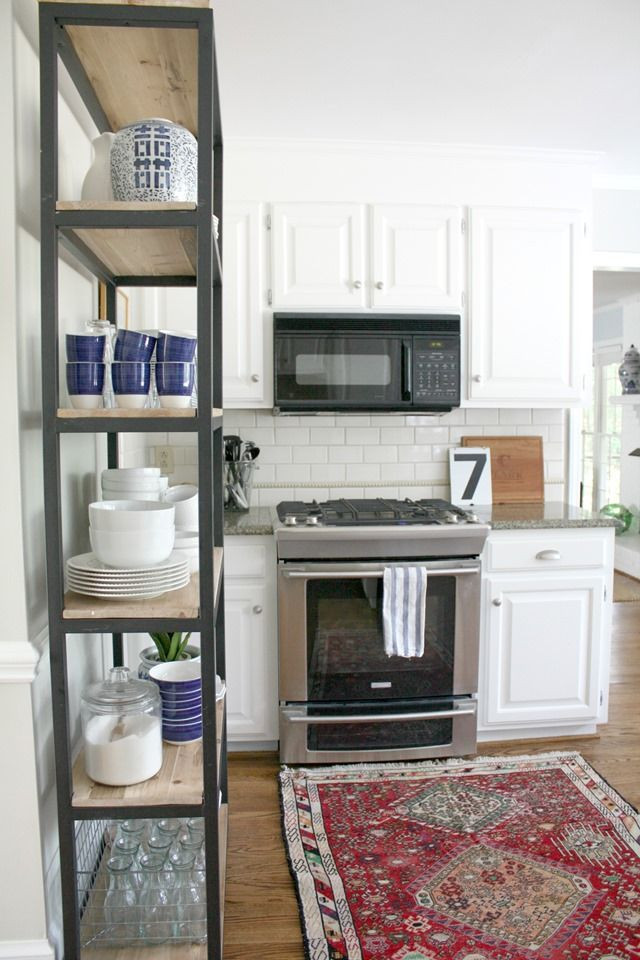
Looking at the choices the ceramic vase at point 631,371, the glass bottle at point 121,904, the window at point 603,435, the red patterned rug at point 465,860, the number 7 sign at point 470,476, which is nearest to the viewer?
the glass bottle at point 121,904

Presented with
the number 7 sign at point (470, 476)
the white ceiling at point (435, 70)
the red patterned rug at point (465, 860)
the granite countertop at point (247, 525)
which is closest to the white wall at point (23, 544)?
the red patterned rug at point (465, 860)

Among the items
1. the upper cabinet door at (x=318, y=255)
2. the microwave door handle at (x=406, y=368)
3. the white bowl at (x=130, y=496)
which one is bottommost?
the white bowl at (x=130, y=496)

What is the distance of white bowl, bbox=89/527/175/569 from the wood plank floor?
103 centimetres

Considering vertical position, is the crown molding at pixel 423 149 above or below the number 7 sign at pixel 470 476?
above

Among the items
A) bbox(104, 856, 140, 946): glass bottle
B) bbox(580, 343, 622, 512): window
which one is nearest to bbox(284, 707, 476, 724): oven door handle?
bbox(104, 856, 140, 946): glass bottle

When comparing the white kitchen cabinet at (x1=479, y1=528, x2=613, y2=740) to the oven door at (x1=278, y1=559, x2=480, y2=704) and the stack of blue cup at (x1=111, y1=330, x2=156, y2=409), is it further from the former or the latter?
the stack of blue cup at (x1=111, y1=330, x2=156, y2=409)

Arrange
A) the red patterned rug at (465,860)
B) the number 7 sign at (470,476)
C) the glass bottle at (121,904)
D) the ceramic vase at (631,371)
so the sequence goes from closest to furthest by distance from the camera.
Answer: the glass bottle at (121,904), the red patterned rug at (465,860), the number 7 sign at (470,476), the ceramic vase at (631,371)

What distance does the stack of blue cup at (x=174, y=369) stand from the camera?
146cm

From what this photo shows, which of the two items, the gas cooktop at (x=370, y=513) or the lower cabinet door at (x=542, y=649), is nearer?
the gas cooktop at (x=370, y=513)

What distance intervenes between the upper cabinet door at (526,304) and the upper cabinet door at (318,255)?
48cm

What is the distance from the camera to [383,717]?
2711 mm

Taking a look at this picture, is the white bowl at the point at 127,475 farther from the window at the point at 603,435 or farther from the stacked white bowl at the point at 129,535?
the window at the point at 603,435

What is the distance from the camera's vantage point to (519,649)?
2838 mm

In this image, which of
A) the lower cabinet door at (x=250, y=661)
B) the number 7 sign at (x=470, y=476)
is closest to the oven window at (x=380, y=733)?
the lower cabinet door at (x=250, y=661)
